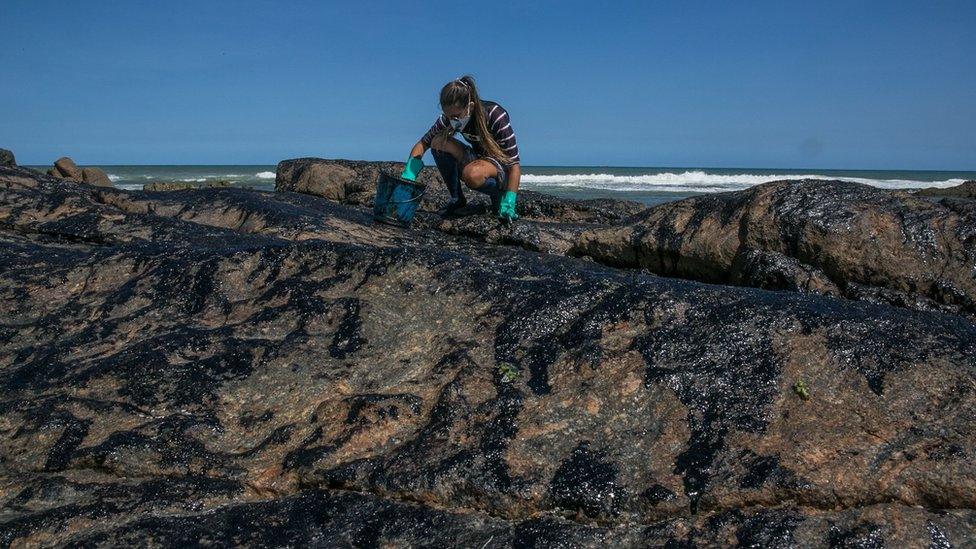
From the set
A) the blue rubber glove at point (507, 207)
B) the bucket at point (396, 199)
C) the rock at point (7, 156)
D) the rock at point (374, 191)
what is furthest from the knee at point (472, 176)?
the rock at point (7, 156)

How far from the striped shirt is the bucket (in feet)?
2.11

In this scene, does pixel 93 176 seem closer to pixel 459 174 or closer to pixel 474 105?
pixel 459 174

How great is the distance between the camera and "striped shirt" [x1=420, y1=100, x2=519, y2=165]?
24.1ft

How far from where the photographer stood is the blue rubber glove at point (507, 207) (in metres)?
7.41

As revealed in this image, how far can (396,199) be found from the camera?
7.34 metres

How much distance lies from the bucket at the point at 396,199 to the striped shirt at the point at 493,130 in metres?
0.64

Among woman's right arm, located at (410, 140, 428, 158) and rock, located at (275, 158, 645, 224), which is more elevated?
woman's right arm, located at (410, 140, 428, 158)

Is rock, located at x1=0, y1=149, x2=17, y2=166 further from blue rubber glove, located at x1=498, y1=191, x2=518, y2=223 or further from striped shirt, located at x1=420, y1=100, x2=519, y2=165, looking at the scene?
blue rubber glove, located at x1=498, y1=191, x2=518, y2=223

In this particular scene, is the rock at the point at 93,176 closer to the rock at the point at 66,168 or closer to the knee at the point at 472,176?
the rock at the point at 66,168

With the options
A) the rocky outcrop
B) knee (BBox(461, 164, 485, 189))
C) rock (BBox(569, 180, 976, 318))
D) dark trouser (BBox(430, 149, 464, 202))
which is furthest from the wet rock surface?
the rocky outcrop

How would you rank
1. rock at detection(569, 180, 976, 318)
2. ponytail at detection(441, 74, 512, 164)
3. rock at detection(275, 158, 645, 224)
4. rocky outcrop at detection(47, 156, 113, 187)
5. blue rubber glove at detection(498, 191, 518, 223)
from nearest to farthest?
rock at detection(569, 180, 976, 318) < ponytail at detection(441, 74, 512, 164) < blue rubber glove at detection(498, 191, 518, 223) < rock at detection(275, 158, 645, 224) < rocky outcrop at detection(47, 156, 113, 187)

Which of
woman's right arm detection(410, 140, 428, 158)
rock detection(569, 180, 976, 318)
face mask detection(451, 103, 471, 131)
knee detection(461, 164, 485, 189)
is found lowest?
rock detection(569, 180, 976, 318)

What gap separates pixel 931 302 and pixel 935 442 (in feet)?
9.10

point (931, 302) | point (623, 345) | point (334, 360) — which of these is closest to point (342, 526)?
point (334, 360)
